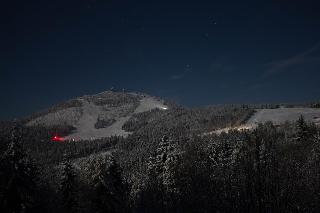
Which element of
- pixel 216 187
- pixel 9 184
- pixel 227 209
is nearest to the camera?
pixel 9 184

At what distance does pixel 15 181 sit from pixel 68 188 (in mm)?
23715

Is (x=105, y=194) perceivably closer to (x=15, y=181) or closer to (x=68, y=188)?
(x=68, y=188)

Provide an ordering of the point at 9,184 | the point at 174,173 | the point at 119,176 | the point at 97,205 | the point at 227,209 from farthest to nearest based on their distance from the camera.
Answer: the point at 227,209 < the point at 174,173 < the point at 119,176 < the point at 97,205 < the point at 9,184

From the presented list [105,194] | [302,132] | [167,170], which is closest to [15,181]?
[105,194]

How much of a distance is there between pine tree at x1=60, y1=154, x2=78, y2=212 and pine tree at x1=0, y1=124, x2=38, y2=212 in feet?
70.4

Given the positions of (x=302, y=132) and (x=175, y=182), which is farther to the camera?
(x=302, y=132)

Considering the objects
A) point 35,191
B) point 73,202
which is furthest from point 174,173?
point 35,191

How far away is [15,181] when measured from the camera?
120 feet

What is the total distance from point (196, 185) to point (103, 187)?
169ft

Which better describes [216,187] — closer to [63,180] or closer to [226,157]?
[226,157]

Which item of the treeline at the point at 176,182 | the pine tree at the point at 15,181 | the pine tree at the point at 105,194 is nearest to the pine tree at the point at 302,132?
the treeline at the point at 176,182

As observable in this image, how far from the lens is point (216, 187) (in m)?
95.6

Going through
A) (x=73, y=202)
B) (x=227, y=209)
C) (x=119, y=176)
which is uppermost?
(x=119, y=176)

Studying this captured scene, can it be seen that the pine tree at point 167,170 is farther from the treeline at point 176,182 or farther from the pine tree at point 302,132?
the pine tree at point 302,132
